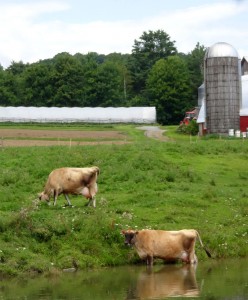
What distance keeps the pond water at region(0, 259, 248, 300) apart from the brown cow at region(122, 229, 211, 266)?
1.05 feet

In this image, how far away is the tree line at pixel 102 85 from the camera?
10312 centimetres

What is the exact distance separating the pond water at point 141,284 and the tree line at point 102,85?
80.5 meters

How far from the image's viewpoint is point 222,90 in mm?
67000

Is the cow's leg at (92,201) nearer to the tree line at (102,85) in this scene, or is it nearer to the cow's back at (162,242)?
the cow's back at (162,242)

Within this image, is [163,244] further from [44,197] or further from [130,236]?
[44,197]

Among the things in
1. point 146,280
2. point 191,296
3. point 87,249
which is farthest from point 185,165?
point 191,296

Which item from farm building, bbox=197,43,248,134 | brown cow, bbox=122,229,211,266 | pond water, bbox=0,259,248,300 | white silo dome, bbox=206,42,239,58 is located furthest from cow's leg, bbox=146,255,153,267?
white silo dome, bbox=206,42,239,58

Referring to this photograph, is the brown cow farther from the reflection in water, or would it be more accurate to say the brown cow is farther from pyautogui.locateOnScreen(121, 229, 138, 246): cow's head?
the reflection in water

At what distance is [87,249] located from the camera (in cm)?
2342

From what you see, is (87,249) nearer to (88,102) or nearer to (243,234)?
(243,234)

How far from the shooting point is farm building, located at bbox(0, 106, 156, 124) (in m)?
102

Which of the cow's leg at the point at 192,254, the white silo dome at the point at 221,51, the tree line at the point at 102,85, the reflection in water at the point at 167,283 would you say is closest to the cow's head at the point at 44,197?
the reflection in water at the point at 167,283

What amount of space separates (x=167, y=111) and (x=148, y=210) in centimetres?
7723

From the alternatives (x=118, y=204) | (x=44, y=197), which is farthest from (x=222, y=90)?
(x=44, y=197)
